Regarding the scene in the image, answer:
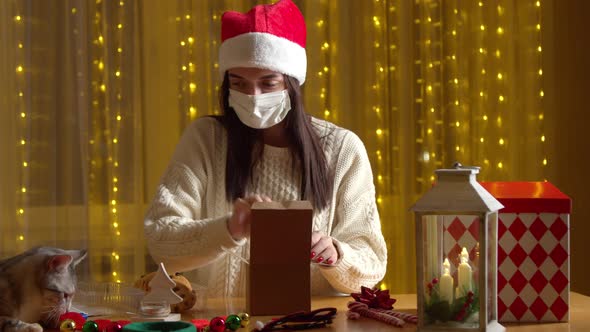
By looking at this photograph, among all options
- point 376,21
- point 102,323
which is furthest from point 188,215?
point 376,21

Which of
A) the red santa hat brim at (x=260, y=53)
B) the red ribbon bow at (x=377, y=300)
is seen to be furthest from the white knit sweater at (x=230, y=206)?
the red ribbon bow at (x=377, y=300)

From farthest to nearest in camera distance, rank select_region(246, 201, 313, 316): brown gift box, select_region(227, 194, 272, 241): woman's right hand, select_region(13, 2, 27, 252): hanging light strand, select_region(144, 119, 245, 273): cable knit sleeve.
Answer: select_region(13, 2, 27, 252): hanging light strand, select_region(144, 119, 245, 273): cable knit sleeve, select_region(227, 194, 272, 241): woman's right hand, select_region(246, 201, 313, 316): brown gift box

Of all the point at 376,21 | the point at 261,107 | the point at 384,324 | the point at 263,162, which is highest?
A: the point at 376,21

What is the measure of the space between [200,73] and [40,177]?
2.50 ft

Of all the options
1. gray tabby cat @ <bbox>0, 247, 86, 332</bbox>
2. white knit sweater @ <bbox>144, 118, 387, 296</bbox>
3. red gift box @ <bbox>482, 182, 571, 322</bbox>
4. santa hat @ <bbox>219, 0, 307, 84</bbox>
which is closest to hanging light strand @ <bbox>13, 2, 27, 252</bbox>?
white knit sweater @ <bbox>144, 118, 387, 296</bbox>

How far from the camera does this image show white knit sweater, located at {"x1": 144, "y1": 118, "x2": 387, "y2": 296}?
217 cm

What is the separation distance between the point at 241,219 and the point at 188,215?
342mm

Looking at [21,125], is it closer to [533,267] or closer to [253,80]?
[253,80]

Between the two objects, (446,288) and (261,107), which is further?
(261,107)

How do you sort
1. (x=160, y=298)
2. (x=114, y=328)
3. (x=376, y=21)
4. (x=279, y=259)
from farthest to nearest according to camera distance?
(x=376, y=21), (x=279, y=259), (x=160, y=298), (x=114, y=328)

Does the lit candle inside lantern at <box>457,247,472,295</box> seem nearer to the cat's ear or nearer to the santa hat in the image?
the cat's ear

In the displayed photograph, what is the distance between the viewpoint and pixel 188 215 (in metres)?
2.29

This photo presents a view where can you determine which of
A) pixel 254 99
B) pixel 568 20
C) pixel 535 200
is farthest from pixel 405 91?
pixel 535 200

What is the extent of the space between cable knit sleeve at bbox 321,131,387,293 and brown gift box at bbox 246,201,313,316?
1.15 feet
